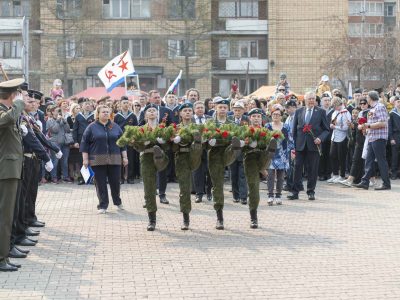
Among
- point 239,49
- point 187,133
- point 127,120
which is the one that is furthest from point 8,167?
point 239,49

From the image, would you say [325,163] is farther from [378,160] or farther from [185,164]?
[185,164]

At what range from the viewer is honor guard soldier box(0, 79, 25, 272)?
897 cm

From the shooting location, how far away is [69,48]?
5131 cm

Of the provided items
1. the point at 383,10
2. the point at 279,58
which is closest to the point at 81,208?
the point at 279,58

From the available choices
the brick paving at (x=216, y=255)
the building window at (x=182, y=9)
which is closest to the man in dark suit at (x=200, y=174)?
the brick paving at (x=216, y=255)

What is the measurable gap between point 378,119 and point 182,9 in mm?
36611

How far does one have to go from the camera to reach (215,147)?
38.7 ft

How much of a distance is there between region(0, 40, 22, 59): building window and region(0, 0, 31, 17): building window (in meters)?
2.01

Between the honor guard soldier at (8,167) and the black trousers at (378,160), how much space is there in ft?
32.3

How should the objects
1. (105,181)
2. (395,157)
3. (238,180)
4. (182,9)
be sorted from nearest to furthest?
(105,181), (238,180), (395,157), (182,9)

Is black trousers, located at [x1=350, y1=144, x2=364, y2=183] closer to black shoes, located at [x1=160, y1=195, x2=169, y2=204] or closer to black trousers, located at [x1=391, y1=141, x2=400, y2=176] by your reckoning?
black trousers, located at [x1=391, y1=141, x2=400, y2=176]

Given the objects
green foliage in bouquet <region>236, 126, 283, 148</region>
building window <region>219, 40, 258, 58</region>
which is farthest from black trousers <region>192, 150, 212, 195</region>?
building window <region>219, 40, 258, 58</region>

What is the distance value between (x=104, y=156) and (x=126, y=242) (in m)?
3.38

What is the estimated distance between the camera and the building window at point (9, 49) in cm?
5341
